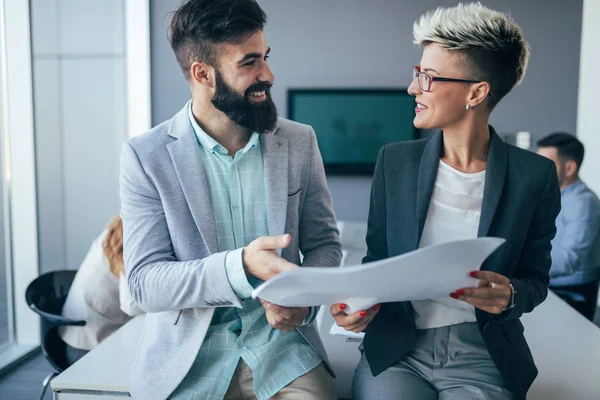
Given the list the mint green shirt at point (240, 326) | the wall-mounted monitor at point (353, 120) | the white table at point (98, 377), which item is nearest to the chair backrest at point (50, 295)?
the white table at point (98, 377)

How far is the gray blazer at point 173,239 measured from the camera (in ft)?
4.63

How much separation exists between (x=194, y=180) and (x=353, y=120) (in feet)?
13.8

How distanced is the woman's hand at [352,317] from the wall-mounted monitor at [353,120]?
4.25 metres

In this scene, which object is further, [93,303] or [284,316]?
[93,303]

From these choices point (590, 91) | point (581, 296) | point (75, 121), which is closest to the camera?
point (581, 296)

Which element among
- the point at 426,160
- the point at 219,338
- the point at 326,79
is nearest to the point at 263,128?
the point at 426,160

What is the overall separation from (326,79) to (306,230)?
415 centimetres

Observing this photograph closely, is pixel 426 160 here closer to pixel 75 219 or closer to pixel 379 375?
pixel 379 375

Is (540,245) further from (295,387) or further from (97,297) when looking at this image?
(97,297)

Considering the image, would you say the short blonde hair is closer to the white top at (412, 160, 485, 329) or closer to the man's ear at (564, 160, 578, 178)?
the white top at (412, 160, 485, 329)

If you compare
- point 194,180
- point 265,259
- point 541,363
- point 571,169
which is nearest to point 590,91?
point 571,169

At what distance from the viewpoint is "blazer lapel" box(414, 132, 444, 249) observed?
4.79ft

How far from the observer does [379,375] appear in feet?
4.77

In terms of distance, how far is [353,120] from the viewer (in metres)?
5.56
